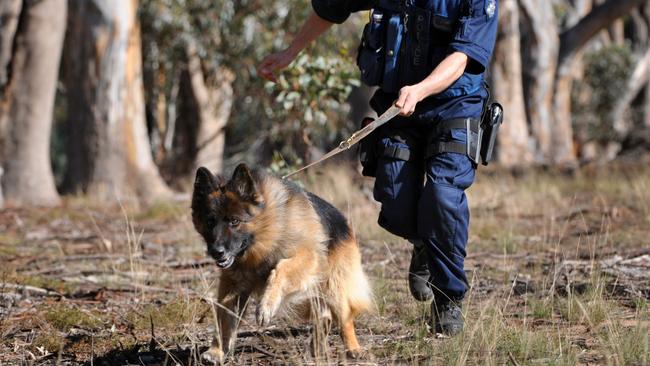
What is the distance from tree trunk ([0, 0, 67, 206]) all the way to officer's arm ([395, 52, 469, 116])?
37.0 ft

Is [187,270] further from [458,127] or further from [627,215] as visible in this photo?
[627,215]

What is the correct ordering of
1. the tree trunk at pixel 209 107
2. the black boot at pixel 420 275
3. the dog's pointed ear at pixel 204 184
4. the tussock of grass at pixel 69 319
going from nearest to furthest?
the dog's pointed ear at pixel 204 184, the black boot at pixel 420 275, the tussock of grass at pixel 69 319, the tree trunk at pixel 209 107

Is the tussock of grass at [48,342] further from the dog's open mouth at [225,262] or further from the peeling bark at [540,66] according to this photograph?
the peeling bark at [540,66]

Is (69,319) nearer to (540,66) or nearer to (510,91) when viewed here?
(510,91)

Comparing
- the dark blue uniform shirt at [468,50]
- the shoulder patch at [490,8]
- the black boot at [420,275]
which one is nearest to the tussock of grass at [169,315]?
the black boot at [420,275]

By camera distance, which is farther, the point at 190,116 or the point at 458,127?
the point at 190,116

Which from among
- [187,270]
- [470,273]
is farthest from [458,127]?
[187,270]

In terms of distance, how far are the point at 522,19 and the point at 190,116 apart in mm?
9368

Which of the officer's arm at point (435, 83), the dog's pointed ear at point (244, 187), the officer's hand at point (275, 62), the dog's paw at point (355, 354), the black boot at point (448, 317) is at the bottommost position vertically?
the dog's paw at point (355, 354)

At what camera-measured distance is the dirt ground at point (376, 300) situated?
17.4 feet

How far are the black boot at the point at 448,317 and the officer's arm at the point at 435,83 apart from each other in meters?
1.22

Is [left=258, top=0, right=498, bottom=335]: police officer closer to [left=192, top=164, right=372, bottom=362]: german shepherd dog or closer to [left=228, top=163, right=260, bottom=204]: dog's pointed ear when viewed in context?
[left=192, top=164, right=372, bottom=362]: german shepherd dog

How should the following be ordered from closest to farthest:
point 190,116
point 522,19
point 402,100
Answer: point 402,100, point 190,116, point 522,19

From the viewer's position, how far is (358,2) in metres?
6.14
